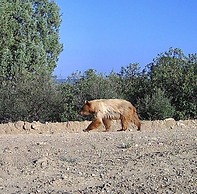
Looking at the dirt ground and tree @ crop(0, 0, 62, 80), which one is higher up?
tree @ crop(0, 0, 62, 80)

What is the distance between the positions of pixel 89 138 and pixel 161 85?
11.8 meters

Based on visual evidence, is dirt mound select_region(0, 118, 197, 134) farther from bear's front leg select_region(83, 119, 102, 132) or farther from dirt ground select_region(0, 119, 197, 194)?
dirt ground select_region(0, 119, 197, 194)

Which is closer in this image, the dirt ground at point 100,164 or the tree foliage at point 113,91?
the dirt ground at point 100,164

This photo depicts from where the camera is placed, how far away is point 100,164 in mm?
9070

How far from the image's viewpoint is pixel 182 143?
34.1 feet

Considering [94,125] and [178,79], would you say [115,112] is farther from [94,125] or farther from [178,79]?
[178,79]

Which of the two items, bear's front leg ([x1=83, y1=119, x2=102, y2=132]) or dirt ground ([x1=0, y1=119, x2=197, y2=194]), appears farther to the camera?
bear's front leg ([x1=83, y1=119, x2=102, y2=132])

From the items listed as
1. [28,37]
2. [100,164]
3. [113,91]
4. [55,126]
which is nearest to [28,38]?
[28,37]

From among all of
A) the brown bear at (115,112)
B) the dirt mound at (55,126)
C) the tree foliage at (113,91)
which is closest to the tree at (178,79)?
the tree foliage at (113,91)

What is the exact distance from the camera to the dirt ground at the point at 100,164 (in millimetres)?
7426

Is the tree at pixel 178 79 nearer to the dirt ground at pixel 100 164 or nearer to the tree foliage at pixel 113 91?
the tree foliage at pixel 113 91

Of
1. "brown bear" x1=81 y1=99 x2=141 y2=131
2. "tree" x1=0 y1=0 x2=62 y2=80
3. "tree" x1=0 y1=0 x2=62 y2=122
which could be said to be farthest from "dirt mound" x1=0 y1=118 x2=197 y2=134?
"tree" x1=0 y1=0 x2=62 y2=80

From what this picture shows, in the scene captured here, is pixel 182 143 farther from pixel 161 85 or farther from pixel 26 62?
pixel 26 62

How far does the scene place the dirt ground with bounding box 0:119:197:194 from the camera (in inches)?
292
